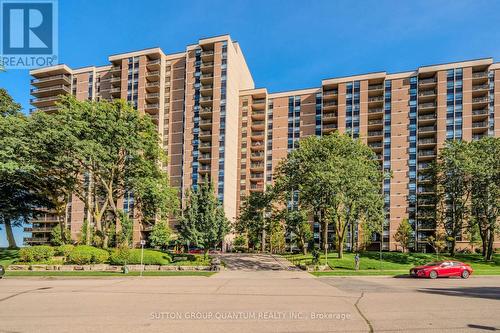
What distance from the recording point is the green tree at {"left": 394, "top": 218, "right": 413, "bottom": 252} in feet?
227

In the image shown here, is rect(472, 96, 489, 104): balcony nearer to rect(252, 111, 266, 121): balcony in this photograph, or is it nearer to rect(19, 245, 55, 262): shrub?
rect(252, 111, 266, 121): balcony

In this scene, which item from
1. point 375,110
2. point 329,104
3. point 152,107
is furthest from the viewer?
point 329,104

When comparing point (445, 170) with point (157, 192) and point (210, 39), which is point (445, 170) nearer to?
point (157, 192)

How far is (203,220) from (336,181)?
42.7ft

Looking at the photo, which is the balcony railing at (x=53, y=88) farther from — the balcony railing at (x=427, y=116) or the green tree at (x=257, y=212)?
the balcony railing at (x=427, y=116)

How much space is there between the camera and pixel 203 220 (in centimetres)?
3512

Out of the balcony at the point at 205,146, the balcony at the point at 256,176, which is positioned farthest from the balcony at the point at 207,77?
the balcony at the point at 256,176

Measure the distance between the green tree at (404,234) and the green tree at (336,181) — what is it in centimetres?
2986

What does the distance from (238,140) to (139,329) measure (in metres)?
78.7

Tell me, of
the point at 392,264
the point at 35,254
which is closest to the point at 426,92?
the point at 392,264

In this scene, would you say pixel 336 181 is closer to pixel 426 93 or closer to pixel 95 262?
pixel 95 262

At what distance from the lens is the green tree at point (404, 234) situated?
6929 centimetres

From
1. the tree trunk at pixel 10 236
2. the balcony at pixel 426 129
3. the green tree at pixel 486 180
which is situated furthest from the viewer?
the balcony at pixel 426 129

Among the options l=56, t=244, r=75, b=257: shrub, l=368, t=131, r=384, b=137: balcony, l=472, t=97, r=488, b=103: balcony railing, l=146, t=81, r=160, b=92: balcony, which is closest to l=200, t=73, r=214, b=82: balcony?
l=146, t=81, r=160, b=92: balcony
